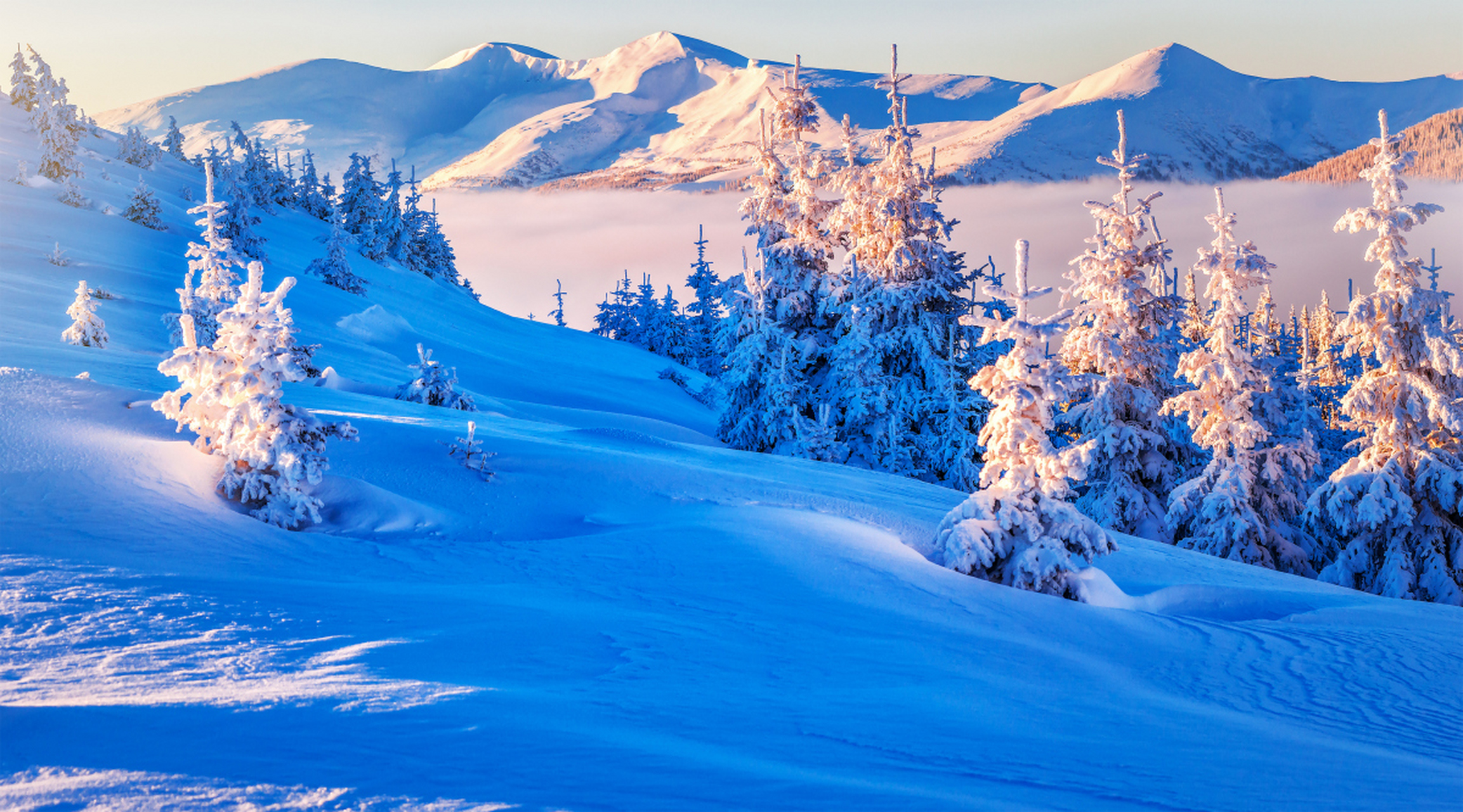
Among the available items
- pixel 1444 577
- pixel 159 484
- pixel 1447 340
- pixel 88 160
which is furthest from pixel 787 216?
pixel 88 160

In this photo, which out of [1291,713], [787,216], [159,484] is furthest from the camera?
[787,216]

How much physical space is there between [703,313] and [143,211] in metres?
33.8

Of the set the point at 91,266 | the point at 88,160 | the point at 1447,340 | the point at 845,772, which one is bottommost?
the point at 845,772

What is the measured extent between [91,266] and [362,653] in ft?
118

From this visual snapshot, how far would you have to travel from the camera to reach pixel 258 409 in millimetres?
10773

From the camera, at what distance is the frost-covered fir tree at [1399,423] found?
803 inches

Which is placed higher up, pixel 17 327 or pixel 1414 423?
pixel 17 327

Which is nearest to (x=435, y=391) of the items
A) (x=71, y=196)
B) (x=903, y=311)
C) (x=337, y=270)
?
(x=903, y=311)

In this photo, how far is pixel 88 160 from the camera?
5966 cm

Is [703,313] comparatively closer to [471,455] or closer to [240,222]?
[240,222]

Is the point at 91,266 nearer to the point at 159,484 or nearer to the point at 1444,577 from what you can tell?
the point at 159,484

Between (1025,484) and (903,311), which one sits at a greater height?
(903,311)

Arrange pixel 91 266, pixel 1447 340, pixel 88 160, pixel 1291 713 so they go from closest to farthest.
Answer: pixel 1291 713, pixel 1447 340, pixel 91 266, pixel 88 160

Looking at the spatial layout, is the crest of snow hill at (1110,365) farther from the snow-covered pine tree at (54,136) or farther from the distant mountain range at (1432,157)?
the distant mountain range at (1432,157)
